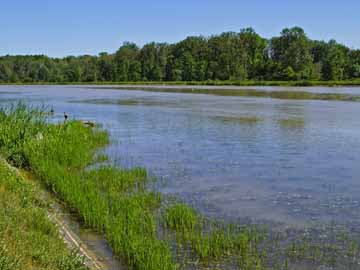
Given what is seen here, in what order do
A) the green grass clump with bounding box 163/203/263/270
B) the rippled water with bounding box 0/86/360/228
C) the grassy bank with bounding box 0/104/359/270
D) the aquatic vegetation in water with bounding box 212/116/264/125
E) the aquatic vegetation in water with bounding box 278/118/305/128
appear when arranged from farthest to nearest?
the aquatic vegetation in water with bounding box 212/116/264/125 < the aquatic vegetation in water with bounding box 278/118/305/128 < the rippled water with bounding box 0/86/360/228 < the green grass clump with bounding box 163/203/263/270 < the grassy bank with bounding box 0/104/359/270

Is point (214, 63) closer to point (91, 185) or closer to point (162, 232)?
point (91, 185)

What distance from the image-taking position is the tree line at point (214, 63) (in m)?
118

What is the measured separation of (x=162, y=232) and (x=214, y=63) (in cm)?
12954

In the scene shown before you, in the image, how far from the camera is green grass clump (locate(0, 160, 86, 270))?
639 cm

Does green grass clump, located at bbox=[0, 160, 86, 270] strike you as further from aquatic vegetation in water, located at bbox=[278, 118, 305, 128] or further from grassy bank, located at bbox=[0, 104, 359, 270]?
aquatic vegetation in water, located at bbox=[278, 118, 305, 128]

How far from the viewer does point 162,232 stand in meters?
9.99

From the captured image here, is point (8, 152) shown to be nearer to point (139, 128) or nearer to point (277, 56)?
point (139, 128)

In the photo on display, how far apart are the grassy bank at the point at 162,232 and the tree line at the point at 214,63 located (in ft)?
344

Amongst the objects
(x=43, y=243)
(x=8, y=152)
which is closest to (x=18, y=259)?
(x=43, y=243)

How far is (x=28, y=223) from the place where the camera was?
8.32 metres

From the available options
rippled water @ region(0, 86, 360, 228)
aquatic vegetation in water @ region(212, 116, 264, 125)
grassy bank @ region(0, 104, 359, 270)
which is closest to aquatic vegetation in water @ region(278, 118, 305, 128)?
rippled water @ region(0, 86, 360, 228)

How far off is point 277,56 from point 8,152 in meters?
123

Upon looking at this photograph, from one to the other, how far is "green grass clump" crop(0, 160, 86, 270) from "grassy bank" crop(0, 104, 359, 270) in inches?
49.5

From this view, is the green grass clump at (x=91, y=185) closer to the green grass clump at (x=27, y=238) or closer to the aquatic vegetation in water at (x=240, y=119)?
the green grass clump at (x=27, y=238)
